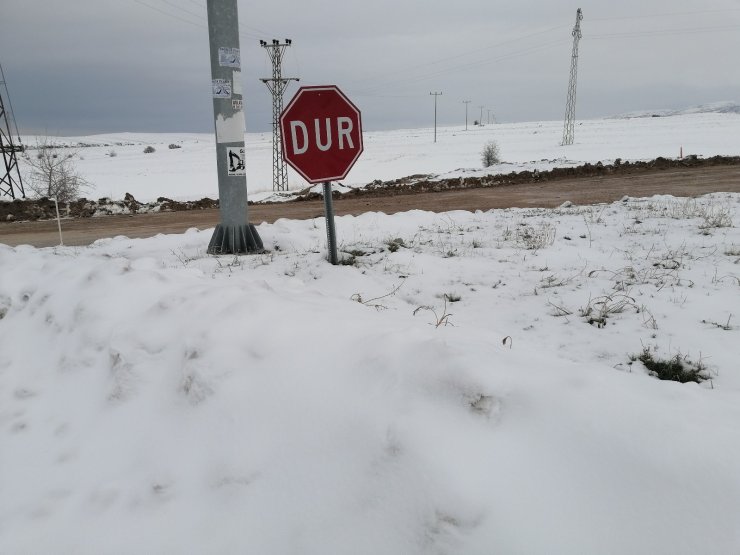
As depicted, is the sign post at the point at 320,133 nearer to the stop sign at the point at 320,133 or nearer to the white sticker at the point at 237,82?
the stop sign at the point at 320,133

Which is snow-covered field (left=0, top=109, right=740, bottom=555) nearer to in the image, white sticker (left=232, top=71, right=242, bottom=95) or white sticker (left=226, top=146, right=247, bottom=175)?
white sticker (left=226, top=146, right=247, bottom=175)

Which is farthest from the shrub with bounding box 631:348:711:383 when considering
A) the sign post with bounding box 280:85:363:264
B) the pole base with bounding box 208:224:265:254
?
the pole base with bounding box 208:224:265:254

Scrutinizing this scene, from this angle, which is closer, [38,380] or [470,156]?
[38,380]

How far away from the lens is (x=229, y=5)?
20.4 feet

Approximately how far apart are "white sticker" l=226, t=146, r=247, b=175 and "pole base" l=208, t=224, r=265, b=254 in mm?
758

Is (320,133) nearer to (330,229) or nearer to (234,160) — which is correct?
(330,229)

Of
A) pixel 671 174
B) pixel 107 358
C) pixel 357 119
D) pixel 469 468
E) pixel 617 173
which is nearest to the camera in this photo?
pixel 469 468

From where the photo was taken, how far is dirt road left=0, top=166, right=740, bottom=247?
1102cm

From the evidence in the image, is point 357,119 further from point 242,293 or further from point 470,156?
point 470,156

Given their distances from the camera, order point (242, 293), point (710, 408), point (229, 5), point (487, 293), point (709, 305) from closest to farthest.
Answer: point (710, 408), point (242, 293), point (709, 305), point (487, 293), point (229, 5)

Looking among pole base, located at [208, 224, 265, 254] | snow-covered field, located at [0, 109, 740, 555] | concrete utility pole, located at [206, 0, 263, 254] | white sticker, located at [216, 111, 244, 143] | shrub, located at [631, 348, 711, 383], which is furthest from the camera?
pole base, located at [208, 224, 265, 254]

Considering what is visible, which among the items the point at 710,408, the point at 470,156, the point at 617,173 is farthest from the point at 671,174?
the point at 470,156

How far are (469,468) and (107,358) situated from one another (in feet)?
8.23

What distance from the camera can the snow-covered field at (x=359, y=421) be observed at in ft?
5.94
